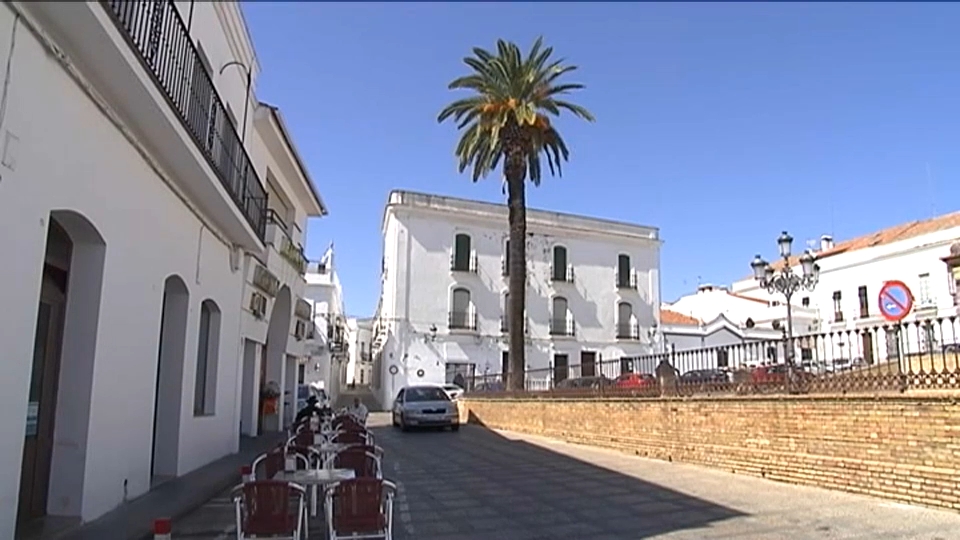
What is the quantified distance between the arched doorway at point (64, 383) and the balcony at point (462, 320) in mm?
30915

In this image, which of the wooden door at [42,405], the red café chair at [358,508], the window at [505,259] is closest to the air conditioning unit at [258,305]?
the wooden door at [42,405]

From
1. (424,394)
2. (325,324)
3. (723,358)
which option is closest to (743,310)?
(325,324)

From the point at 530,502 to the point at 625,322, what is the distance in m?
33.8

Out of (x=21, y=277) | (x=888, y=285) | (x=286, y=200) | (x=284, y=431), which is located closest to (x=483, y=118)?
(x=286, y=200)

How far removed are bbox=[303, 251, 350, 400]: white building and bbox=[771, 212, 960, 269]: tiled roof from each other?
77.5ft

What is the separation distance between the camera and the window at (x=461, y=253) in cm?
3878

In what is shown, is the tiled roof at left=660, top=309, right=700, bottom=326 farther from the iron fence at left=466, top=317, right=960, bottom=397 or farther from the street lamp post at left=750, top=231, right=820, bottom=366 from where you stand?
the iron fence at left=466, top=317, right=960, bottom=397

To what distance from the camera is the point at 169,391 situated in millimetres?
10461

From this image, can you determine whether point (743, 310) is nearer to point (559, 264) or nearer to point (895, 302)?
point (559, 264)

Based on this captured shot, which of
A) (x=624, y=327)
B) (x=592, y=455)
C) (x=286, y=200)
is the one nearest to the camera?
(x=592, y=455)

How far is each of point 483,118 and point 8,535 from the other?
20.8m

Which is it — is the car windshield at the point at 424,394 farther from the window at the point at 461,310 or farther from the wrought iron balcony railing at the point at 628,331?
the wrought iron balcony railing at the point at 628,331

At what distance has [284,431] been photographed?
67.9 ft

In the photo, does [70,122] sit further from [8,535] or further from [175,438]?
[175,438]
